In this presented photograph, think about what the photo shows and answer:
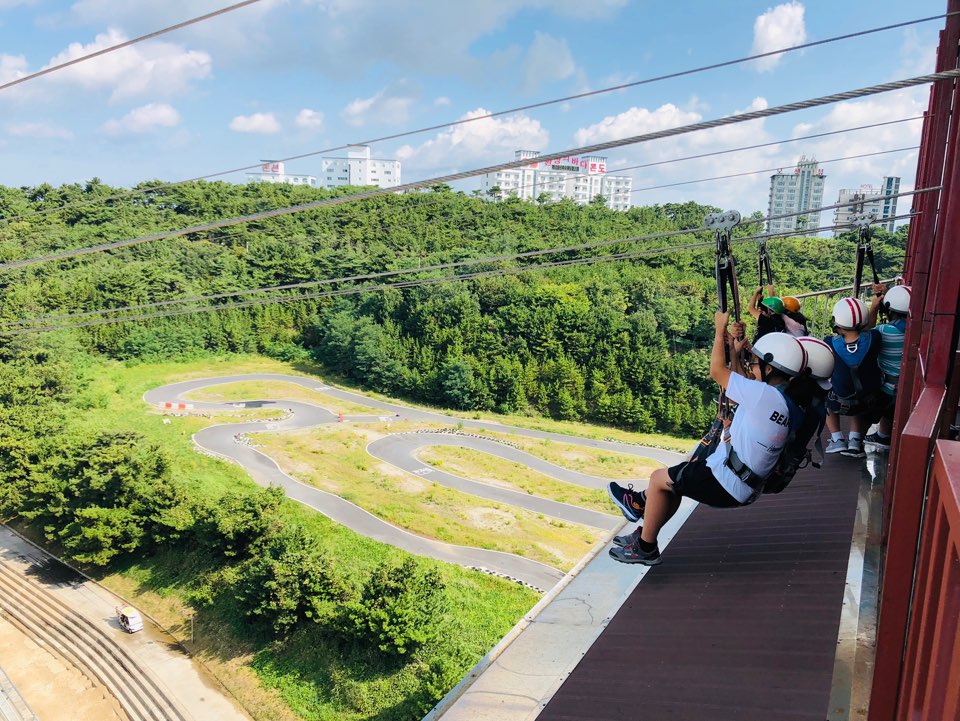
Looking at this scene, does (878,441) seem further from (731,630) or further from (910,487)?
(910,487)

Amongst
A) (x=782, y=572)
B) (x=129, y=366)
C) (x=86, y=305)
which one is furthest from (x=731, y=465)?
(x=86, y=305)

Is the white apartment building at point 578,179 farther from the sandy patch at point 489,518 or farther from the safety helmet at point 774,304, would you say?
the safety helmet at point 774,304

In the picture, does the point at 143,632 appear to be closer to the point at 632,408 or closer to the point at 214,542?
the point at 214,542

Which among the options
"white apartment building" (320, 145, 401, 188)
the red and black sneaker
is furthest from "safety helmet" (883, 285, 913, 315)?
"white apartment building" (320, 145, 401, 188)

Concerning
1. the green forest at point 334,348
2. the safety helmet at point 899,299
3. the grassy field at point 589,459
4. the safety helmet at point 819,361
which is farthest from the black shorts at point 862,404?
the grassy field at point 589,459

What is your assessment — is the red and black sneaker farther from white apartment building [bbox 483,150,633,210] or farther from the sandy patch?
white apartment building [bbox 483,150,633,210]

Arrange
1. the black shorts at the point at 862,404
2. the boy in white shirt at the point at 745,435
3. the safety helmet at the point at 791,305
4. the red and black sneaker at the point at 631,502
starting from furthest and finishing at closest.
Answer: the safety helmet at the point at 791,305, the black shorts at the point at 862,404, the red and black sneaker at the point at 631,502, the boy in white shirt at the point at 745,435

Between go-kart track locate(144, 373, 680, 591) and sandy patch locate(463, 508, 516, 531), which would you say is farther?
sandy patch locate(463, 508, 516, 531)
